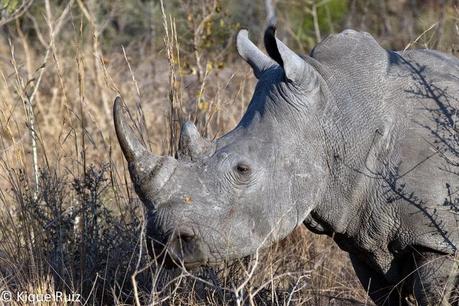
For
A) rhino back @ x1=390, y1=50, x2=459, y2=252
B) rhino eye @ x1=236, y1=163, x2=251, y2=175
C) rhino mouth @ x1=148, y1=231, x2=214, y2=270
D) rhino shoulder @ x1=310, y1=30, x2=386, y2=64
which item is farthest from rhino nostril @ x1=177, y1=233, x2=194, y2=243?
rhino shoulder @ x1=310, y1=30, x2=386, y2=64

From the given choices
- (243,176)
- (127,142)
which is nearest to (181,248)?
(243,176)

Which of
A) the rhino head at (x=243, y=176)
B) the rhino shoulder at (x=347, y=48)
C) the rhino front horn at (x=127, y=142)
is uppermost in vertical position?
the rhino shoulder at (x=347, y=48)

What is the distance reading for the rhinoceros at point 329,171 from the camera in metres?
4.63

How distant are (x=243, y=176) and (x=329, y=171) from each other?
430mm

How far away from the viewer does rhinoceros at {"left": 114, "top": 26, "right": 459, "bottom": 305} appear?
4.63 metres

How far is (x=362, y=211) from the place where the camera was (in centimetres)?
484

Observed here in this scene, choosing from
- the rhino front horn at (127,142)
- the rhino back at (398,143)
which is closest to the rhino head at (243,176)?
the rhino front horn at (127,142)

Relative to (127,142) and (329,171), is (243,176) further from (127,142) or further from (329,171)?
(127,142)

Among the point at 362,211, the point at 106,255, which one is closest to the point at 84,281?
the point at 106,255

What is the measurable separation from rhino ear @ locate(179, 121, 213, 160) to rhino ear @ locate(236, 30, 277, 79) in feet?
2.09

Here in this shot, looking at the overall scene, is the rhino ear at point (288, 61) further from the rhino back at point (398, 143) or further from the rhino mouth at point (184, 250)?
the rhino mouth at point (184, 250)

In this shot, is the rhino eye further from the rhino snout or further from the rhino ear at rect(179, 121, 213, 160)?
the rhino snout

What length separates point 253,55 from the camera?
528 cm

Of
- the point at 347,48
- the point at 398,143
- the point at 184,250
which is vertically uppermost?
the point at 347,48
